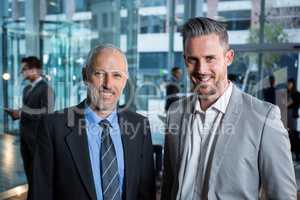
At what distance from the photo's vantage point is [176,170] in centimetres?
144

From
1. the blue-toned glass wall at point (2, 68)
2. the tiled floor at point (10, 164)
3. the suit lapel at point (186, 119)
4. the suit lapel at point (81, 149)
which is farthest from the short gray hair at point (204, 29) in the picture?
the blue-toned glass wall at point (2, 68)

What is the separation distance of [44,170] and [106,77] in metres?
0.42

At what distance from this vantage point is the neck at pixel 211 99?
1368 mm

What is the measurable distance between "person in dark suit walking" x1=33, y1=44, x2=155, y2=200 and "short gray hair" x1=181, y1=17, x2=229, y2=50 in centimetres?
30

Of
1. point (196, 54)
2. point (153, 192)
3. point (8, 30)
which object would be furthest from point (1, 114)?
point (196, 54)

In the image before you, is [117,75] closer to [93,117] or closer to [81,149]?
[93,117]

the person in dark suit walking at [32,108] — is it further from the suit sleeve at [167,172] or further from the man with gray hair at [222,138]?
the man with gray hair at [222,138]

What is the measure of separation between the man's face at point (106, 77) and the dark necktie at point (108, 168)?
96 mm

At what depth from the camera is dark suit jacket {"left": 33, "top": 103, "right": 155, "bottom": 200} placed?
1392mm

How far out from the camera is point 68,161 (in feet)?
4.60

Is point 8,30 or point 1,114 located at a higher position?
point 8,30

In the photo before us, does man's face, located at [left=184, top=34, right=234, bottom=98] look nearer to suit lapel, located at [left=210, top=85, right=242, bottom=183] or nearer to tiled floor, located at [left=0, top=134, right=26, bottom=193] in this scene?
suit lapel, located at [left=210, top=85, right=242, bottom=183]

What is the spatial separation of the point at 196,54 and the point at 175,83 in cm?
598

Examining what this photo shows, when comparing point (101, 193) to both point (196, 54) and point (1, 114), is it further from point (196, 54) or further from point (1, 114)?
point (1, 114)
